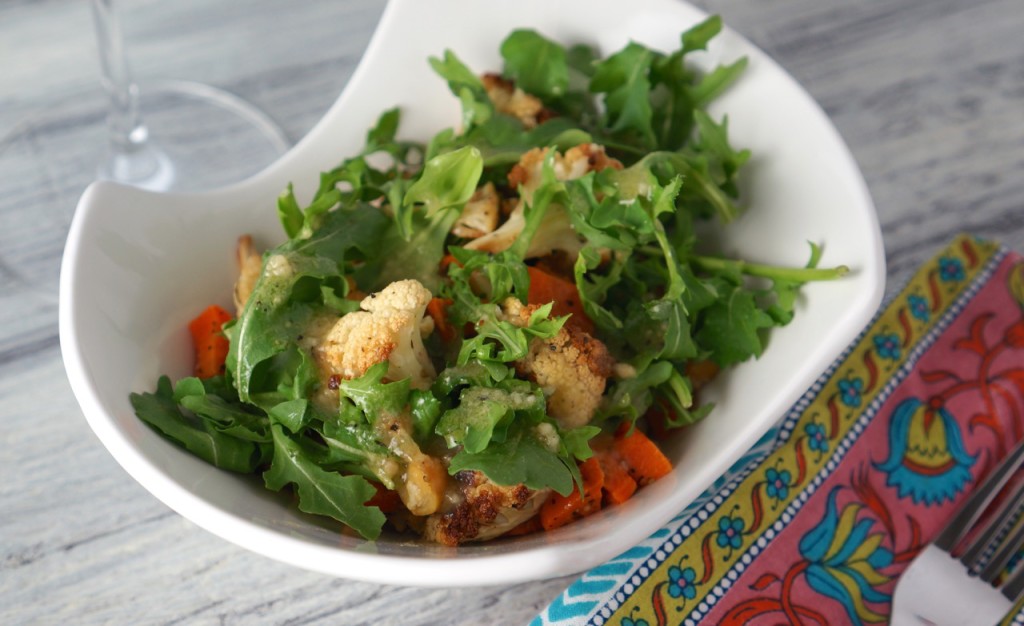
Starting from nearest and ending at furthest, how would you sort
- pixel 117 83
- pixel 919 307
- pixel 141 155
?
pixel 919 307
pixel 117 83
pixel 141 155

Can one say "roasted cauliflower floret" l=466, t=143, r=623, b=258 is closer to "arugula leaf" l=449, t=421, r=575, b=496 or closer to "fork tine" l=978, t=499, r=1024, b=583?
"arugula leaf" l=449, t=421, r=575, b=496

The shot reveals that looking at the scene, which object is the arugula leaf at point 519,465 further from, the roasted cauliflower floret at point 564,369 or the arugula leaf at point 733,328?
the arugula leaf at point 733,328

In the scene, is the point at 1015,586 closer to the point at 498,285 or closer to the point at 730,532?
the point at 730,532

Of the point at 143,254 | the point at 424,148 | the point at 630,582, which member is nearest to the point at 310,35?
the point at 424,148

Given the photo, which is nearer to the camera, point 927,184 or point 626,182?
point 626,182

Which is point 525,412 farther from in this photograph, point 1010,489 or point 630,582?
point 1010,489

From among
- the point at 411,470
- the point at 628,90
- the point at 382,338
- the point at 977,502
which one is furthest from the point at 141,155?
the point at 977,502
